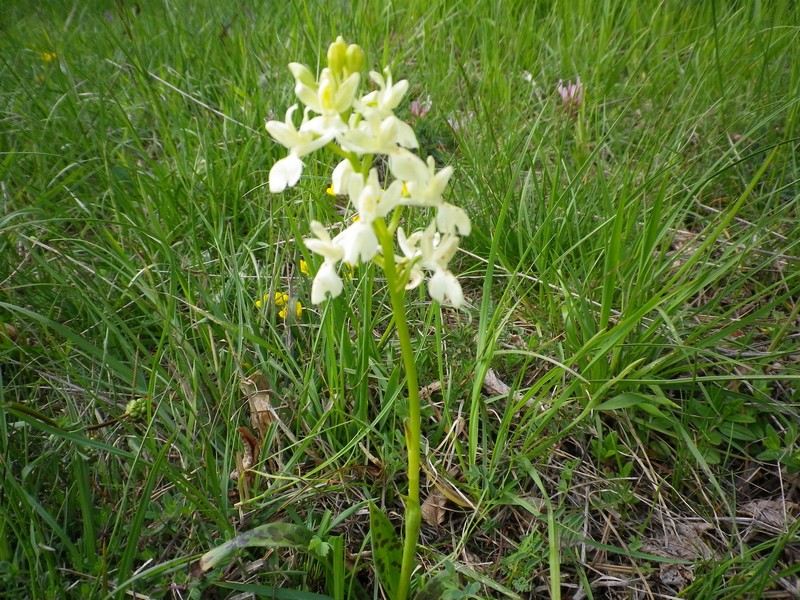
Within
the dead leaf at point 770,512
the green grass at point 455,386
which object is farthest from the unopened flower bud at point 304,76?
the dead leaf at point 770,512

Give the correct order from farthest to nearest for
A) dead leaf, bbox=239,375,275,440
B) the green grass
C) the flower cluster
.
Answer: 1. dead leaf, bbox=239,375,275,440
2. the green grass
3. the flower cluster

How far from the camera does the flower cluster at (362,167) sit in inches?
38.6

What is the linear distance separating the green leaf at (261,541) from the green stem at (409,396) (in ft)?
0.85

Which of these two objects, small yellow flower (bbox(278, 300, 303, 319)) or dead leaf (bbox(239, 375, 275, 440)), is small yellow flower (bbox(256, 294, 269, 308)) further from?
dead leaf (bbox(239, 375, 275, 440))

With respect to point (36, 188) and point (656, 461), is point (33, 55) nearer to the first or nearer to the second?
point (36, 188)

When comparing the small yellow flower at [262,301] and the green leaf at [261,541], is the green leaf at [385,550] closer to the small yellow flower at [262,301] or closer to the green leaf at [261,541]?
the green leaf at [261,541]

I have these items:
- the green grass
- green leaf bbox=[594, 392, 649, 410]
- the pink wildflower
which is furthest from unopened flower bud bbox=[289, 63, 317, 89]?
the pink wildflower

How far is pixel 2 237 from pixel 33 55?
7.12 ft

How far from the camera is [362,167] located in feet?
3.41

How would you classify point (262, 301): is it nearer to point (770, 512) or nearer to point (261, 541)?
point (261, 541)

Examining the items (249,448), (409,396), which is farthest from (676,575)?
(249,448)

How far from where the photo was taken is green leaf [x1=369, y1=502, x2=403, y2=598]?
1.23 m

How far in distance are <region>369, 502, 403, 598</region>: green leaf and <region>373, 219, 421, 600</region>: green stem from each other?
0.16 ft

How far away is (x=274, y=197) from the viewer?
222 cm
